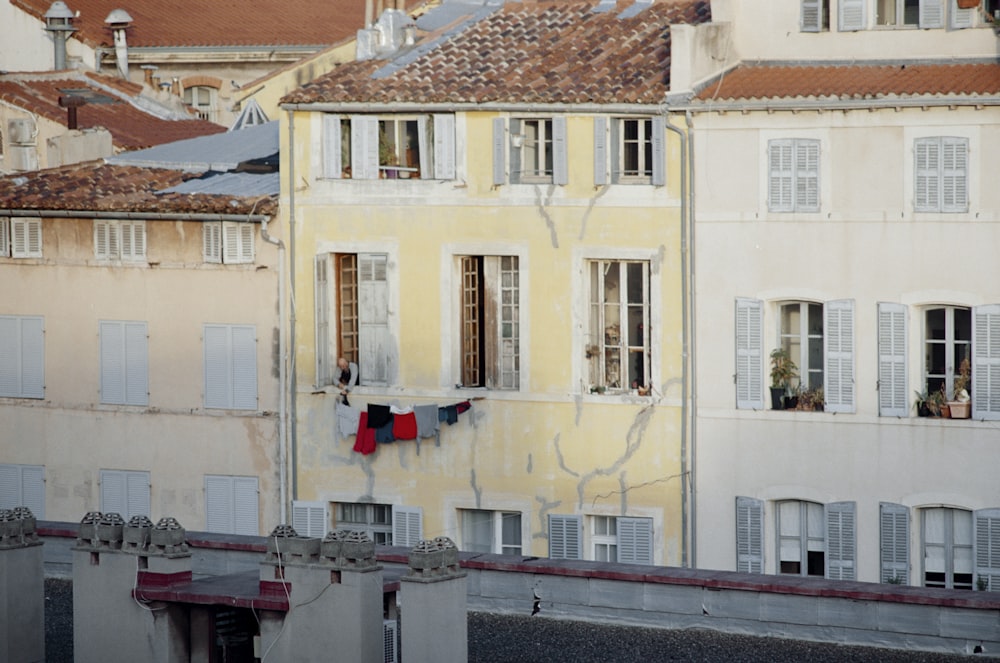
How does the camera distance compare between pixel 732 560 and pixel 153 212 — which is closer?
pixel 732 560

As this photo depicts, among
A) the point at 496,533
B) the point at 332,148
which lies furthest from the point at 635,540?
the point at 332,148

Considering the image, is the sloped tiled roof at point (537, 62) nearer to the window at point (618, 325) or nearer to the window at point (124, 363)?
the window at point (618, 325)

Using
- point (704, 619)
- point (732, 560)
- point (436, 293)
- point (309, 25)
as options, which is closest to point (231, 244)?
point (436, 293)

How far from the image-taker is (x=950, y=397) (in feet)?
105

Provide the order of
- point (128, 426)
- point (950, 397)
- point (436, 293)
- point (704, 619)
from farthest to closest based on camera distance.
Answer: point (128, 426), point (436, 293), point (950, 397), point (704, 619)

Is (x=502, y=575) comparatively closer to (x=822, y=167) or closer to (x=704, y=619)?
(x=704, y=619)

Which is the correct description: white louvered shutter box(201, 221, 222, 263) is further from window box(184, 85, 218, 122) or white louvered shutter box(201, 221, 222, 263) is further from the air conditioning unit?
window box(184, 85, 218, 122)

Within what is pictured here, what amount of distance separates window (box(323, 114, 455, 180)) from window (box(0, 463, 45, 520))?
7.40 meters

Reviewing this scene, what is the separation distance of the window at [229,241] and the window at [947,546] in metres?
11.5

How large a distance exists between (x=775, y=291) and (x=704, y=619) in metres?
9.29

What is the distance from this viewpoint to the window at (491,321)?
114ft

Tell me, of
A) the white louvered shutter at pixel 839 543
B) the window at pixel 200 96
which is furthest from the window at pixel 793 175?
the window at pixel 200 96

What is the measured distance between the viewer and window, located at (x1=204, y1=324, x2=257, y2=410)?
3631 centimetres

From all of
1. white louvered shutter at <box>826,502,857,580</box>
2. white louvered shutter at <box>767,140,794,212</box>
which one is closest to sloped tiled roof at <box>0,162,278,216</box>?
white louvered shutter at <box>767,140,794,212</box>
